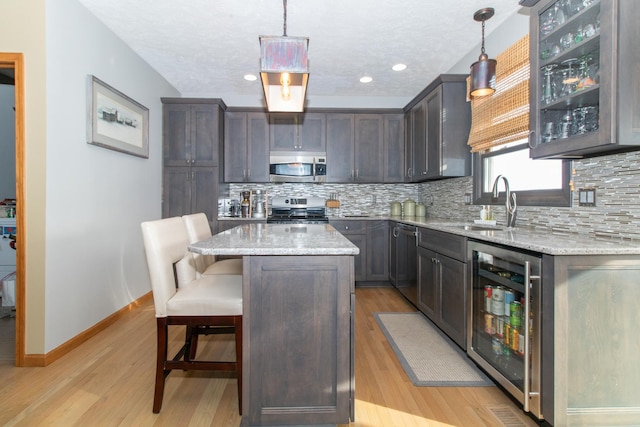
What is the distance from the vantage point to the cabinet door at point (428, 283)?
2674 millimetres

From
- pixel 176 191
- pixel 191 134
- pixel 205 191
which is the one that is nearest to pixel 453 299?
pixel 205 191

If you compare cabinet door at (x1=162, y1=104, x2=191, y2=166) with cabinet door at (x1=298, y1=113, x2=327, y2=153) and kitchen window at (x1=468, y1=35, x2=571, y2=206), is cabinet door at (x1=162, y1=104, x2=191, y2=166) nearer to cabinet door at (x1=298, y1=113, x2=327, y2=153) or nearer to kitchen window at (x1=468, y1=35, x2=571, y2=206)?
cabinet door at (x1=298, y1=113, x2=327, y2=153)

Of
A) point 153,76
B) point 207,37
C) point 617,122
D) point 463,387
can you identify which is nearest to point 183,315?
point 463,387

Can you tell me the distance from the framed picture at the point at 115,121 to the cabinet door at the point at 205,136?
64 centimetres

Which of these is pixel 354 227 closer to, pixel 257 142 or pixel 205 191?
pixel 257 142

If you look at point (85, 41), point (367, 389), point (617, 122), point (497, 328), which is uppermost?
point (85, 41)

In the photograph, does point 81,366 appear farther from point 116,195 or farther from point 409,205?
point 409,205

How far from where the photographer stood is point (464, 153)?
3.27 m

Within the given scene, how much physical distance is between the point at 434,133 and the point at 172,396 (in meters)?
3.17

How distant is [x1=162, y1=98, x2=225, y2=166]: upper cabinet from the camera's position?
408 cm

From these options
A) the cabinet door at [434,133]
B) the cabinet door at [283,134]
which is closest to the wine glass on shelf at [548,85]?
the cabinet door at [434,133]

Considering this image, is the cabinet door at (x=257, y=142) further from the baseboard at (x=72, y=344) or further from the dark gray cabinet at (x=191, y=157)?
the baseboard at (x=72, y=344)

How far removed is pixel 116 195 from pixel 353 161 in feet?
9.03

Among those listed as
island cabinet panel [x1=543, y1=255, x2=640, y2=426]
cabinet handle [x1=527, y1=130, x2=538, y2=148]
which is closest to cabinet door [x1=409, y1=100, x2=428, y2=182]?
cabinet handle [x1=527, y1=130, x2=538, y2=148]
